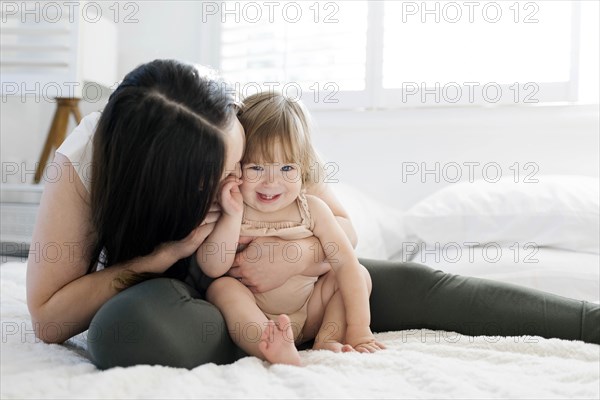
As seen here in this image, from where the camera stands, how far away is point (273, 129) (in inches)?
45.6

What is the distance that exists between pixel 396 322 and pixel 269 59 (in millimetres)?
1627

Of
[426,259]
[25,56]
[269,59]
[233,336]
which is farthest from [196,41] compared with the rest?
[233,336]

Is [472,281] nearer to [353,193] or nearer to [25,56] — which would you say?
[353,193]

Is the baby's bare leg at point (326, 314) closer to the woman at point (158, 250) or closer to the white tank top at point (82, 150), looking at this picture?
the woman at point (158, 250)

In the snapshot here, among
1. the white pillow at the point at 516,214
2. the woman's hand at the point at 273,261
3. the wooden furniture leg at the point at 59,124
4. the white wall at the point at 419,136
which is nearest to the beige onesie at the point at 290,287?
the woman's hand at the point at 273,261

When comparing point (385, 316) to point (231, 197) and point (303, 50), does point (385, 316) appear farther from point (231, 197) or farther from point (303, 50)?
point (303, 50)

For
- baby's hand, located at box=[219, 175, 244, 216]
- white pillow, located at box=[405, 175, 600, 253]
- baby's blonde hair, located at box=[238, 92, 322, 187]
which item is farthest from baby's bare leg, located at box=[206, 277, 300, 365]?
white pillow, located at box=[405, 175, 600, 253]

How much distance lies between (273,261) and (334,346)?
0.63ft

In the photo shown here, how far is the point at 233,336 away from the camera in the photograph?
3.32 ft

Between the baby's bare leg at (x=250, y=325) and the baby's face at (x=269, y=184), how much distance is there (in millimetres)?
151

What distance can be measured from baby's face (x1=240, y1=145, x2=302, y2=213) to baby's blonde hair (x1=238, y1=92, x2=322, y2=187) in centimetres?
1

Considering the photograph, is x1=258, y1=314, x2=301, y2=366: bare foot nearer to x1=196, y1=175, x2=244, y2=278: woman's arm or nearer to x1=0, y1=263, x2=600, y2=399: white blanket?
x1=0, y1=263, x2=600, y2=399: white blanket

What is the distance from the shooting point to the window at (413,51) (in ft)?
7.15

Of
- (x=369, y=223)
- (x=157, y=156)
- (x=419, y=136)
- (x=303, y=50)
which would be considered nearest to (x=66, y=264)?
(x=157, y=156)
